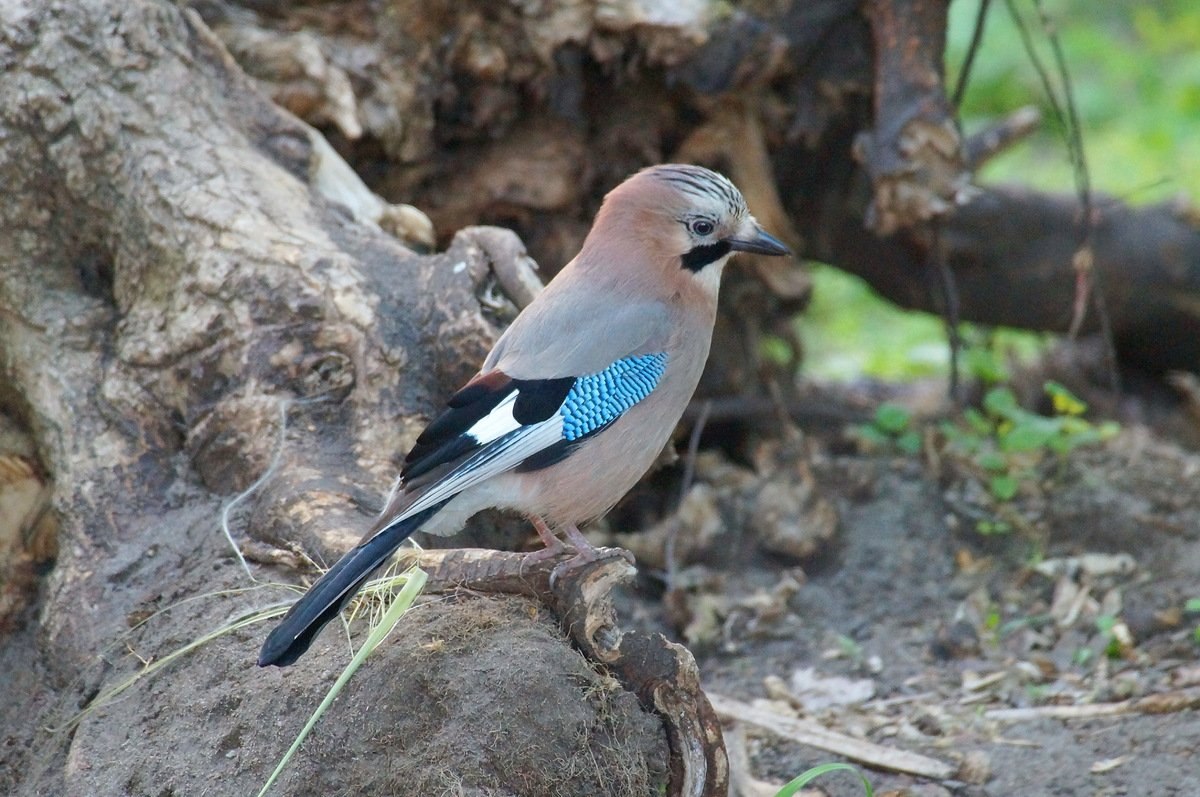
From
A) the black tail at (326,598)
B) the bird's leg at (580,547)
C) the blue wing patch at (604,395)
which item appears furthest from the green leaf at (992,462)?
the black tail at (326,598)

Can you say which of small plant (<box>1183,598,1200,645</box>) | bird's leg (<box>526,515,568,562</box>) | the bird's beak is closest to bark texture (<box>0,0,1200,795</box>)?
bird's leg (<box>526,515,568,562</box>)

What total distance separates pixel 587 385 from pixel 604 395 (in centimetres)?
5

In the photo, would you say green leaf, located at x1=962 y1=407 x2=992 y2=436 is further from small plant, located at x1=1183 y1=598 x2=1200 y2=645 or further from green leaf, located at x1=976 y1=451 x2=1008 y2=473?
small plant, located at x1=1183 y1=598 x2=1200 y2=645

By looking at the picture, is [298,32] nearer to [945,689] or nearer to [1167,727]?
[945,689]

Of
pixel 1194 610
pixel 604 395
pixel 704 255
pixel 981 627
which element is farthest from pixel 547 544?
pixel 1194 610

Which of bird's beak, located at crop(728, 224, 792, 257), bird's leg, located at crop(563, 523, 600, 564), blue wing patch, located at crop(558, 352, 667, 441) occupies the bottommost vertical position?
bird's leg, located at crop(563, 523, 600, 564)

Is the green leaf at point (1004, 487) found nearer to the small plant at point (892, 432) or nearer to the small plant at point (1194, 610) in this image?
the small plant at point (892, 432)

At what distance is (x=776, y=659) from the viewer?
177 inches

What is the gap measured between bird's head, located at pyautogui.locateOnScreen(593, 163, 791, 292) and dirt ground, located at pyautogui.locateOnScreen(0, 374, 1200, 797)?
114 centimetres

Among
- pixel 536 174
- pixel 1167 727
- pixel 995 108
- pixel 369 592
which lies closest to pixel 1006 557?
pixel 1167 727

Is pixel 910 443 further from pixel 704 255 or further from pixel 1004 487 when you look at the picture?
pixel 704 255

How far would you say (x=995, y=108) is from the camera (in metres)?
9.49

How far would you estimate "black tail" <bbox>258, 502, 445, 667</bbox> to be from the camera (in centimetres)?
275

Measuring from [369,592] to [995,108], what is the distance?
24.9 ft
